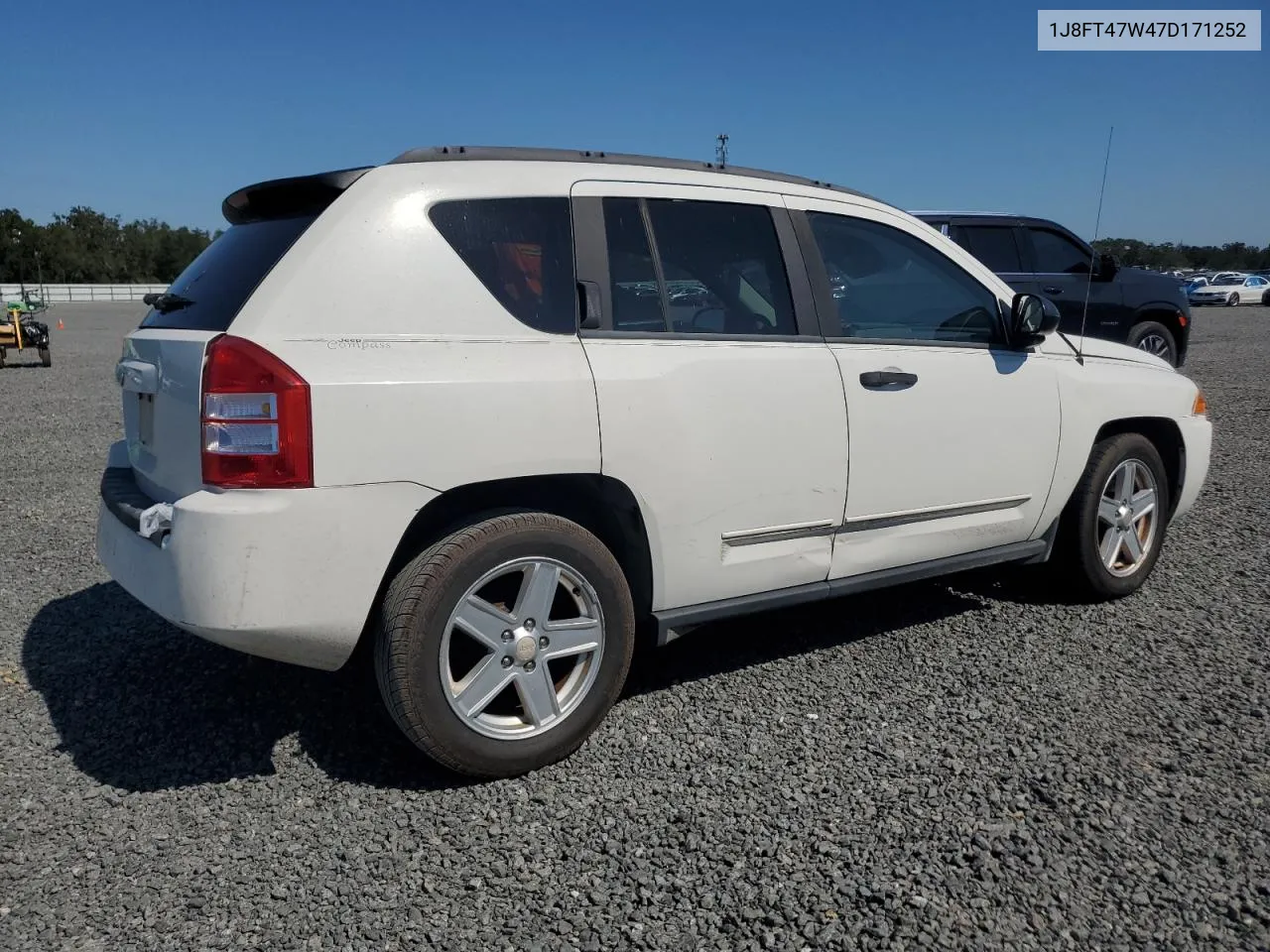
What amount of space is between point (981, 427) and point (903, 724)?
126 cm

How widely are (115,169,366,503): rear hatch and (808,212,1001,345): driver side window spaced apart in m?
1.81

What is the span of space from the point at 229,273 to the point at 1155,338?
37.7ft

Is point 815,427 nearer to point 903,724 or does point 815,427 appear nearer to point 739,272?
point 739,272

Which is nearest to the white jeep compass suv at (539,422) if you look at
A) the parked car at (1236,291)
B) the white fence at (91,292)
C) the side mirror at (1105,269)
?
the side mirror at (1105,269)

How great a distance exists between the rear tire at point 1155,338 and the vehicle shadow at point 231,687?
8.34 m

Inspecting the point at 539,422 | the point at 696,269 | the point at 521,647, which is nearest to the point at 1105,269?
the point at 696,269

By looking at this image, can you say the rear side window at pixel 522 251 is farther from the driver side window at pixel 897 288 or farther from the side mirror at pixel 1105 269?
the side mirror at pixel 1105 269

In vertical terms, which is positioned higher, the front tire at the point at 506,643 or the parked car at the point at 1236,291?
the parked car at the point at 1236,291

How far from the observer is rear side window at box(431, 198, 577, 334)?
3.09 m

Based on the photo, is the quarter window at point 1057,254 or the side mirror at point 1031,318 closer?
the side mirror at point 1031,318

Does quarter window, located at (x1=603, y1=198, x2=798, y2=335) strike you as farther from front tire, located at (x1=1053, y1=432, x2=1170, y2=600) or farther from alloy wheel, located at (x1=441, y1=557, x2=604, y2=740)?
front tire, located at (x1=1053, y1=432, x2=1170, y2=600)

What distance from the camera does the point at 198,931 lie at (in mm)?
2445

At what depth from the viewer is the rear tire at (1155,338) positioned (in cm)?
1185

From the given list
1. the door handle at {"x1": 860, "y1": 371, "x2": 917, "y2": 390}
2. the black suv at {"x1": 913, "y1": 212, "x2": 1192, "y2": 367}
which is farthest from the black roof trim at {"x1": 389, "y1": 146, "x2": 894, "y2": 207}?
the black suv at {"x1": 913, "y1": 212, "x2": 1192, "y2": 367}
